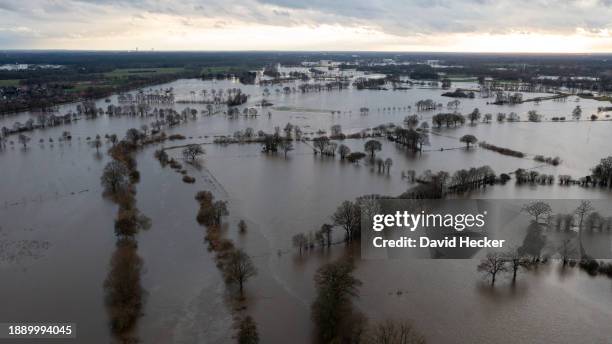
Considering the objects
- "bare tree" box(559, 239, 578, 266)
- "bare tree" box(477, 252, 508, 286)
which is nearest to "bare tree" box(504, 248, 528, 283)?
"bare tree" box(477, 252, 508, 286)

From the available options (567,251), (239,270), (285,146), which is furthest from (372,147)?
(239,270)

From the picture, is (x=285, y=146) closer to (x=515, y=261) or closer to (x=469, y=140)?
(x=469, y=140)

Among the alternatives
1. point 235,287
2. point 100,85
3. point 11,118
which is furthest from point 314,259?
point 100,85

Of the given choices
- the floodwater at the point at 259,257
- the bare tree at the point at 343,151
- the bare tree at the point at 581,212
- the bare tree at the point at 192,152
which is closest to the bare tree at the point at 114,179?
the floodwater at the point at 259,257

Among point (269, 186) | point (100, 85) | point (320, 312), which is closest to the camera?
point (320, 312)

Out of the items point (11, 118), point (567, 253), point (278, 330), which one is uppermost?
point (11, 118)

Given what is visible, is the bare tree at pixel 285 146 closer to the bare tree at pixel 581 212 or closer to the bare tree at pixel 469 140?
the bare tree at pixel 469 140

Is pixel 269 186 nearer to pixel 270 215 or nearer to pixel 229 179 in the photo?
pixel 229 179

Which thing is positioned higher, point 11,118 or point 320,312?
point 11,118
